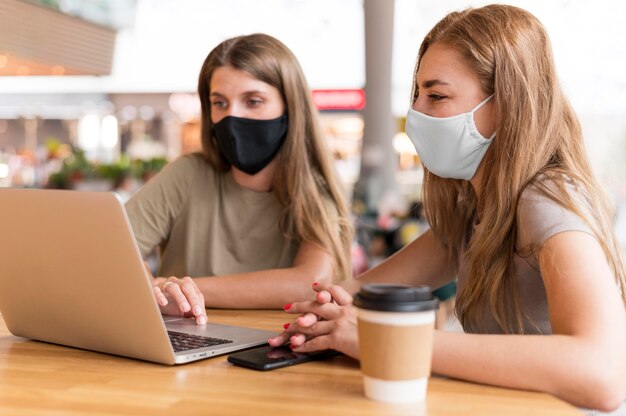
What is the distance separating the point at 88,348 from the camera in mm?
1312

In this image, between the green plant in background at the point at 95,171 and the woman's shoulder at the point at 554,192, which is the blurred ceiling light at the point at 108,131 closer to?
the green plant in background at the point at 95,171

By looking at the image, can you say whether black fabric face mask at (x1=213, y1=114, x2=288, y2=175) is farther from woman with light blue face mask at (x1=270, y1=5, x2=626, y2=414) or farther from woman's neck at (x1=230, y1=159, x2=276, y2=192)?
woman with light blue face mask at (x1=270, y1=5, x2=626, y2=414)

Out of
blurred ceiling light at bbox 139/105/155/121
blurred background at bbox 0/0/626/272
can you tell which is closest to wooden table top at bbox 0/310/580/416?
blurred background at bbox 0/0/626/272

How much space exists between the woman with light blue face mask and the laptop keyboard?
117mm

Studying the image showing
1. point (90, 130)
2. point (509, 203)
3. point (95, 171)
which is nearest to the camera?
point (509, 203)

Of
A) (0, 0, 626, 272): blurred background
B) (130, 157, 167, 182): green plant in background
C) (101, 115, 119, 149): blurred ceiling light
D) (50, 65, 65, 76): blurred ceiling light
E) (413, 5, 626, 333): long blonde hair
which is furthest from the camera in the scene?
(101, 115, 119, 149): blurred ceiling light

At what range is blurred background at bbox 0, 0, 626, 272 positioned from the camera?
6175 mm

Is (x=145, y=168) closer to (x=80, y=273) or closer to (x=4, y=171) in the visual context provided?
(x=4, y=171)

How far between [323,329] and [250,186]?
3.81 feet

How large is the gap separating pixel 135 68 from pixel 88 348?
11.7m

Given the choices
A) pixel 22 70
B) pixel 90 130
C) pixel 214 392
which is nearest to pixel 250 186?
pixel 214 392

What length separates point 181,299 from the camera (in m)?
1.54

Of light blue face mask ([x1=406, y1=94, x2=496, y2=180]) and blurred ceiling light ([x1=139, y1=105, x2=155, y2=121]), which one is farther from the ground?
blurred ceiling light ([x1=139, y1=105, x2=155, y2=121])

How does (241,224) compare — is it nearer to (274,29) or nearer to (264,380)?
(264,380)
